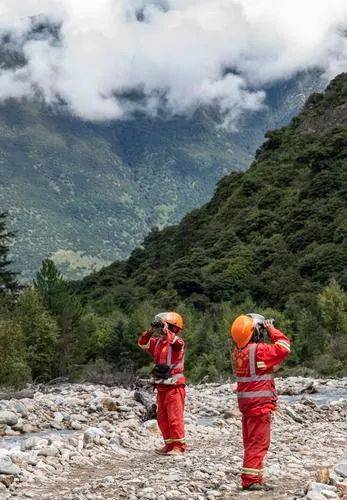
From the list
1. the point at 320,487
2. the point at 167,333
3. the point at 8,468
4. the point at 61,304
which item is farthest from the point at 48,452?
the point at 61,304

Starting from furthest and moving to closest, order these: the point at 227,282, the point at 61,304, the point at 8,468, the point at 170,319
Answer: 1. the point at 227,282
2. the point at 61,304
3. the point at 170,319
4. the point at 8,468

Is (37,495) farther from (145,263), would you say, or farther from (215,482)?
(145,263)

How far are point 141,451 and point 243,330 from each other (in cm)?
382

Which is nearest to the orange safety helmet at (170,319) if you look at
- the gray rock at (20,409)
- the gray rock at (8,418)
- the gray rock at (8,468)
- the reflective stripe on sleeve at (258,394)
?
the reflective stripe on sleeve at (258,394)

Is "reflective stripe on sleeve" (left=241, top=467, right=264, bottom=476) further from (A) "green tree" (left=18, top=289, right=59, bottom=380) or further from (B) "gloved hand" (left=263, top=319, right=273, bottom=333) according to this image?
(A) "green tree" (left=18, top=289, right=59, bottom=380)

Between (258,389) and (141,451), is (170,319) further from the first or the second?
(258,389)

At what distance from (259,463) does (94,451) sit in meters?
3.29

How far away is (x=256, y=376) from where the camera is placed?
27.7ft

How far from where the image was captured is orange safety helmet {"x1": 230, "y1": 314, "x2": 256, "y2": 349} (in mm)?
8445

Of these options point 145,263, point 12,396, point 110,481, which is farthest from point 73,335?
point 145,263

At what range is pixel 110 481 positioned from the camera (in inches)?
329

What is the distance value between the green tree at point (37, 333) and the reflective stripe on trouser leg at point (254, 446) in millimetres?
37514

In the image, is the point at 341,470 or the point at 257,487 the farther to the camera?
the point at 341,470

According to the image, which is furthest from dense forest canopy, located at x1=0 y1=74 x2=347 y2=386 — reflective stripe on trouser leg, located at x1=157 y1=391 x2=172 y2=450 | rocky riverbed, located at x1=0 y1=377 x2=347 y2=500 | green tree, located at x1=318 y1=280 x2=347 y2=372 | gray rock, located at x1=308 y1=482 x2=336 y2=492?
gray rock, located at x1=308 y1=482 x2=336 y2=492
